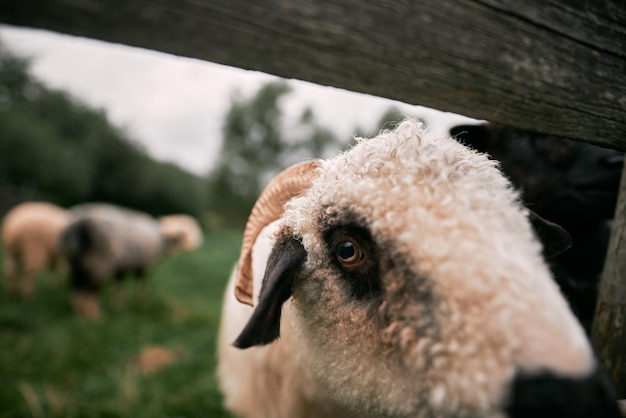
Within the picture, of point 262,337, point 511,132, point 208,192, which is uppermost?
point 511,132

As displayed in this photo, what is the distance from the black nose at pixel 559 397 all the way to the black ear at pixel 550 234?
2.63 ft

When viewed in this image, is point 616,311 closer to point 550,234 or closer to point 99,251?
point 550,234

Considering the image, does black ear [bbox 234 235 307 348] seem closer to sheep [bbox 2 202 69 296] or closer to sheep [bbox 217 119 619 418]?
sheep [bbox 217 119 619 418]

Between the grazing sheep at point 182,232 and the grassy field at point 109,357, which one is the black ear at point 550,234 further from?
the grazing sheep at point 182,232

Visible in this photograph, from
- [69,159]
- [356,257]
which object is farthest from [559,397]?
[69,159]

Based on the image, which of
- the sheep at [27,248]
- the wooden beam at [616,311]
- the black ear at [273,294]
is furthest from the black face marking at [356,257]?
the sheep at [27,248]

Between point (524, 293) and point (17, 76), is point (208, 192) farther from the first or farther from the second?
point (524, 293)

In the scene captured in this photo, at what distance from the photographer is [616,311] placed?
1.64 meters

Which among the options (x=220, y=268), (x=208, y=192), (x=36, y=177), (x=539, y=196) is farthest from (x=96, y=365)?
(x=208, y=192)

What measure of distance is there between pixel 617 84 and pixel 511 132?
1.61 m

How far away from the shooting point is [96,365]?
5.13 m

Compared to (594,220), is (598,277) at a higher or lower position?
lower

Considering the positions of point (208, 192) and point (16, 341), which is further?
point (208, 192)

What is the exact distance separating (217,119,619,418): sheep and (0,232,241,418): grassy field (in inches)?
116
